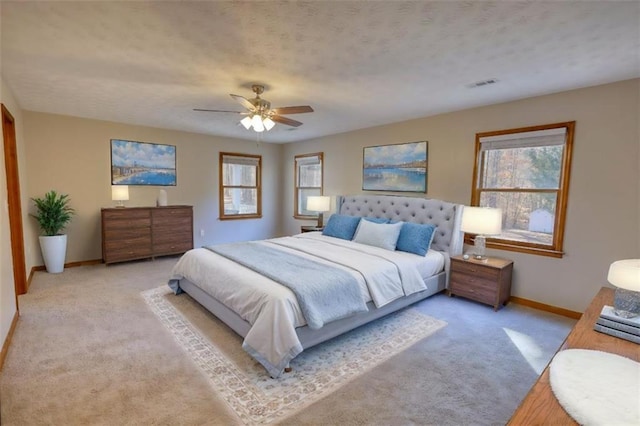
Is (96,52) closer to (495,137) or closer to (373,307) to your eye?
(373,307)

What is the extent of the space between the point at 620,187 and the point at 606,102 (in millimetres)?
872

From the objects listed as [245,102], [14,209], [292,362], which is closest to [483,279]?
[292,362]

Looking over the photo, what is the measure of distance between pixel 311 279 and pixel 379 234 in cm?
175

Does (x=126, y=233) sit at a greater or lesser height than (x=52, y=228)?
lesser

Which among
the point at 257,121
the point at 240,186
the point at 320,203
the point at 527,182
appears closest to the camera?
the point at 257,121

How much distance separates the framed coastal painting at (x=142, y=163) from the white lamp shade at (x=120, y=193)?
0.96 feet

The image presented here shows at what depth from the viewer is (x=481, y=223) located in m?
3.55

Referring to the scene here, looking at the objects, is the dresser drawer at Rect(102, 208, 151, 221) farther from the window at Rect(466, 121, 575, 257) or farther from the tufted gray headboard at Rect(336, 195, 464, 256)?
the window at Rect(466, 121, 575, 257)

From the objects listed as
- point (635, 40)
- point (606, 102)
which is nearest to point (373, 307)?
point (635, 40)

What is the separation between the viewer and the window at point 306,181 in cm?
653

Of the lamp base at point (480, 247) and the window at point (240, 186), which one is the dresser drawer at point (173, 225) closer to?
the window at point (240, 186)

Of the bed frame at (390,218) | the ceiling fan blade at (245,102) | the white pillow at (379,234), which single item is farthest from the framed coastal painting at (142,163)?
the white pillow at (379,234)

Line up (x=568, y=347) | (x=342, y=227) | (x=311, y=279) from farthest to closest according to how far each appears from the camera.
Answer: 1. (x=342, y=227)
2. (x=311, y=279)
3. (x=568, y=347)

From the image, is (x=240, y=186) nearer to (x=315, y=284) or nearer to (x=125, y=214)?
(x=125, y=214)
